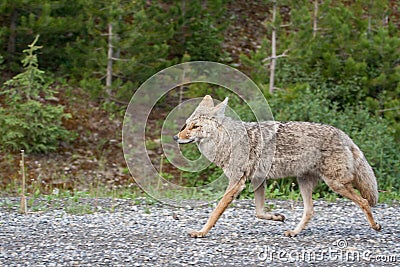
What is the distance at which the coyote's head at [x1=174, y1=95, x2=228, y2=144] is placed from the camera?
22.1 ft

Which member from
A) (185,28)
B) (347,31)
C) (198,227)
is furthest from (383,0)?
(198,227)

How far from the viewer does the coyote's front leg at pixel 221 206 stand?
6773 millimetres

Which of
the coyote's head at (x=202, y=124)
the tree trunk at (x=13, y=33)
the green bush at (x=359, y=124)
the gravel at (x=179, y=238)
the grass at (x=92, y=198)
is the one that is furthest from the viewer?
the tree trunk at (x=13, y=33)

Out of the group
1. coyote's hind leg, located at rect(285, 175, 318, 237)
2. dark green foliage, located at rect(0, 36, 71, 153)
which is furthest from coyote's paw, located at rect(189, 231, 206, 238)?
dark green foliage, located at rect(0, 36, 71, 153)

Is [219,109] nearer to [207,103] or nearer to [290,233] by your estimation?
[207,103]

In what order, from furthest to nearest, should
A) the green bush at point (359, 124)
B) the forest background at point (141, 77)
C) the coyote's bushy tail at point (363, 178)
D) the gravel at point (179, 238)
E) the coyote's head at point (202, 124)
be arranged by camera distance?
the forest background at point (141, 77) < the green bush at point (359, 124) < the coyote's bushy tail at point (363, 178) < the coyote's head at point (202, 124) < the gravel at point (179, 238)

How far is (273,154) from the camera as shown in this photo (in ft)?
23.1

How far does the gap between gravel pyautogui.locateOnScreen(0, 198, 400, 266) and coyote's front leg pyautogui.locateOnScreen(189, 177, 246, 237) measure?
0.31ft

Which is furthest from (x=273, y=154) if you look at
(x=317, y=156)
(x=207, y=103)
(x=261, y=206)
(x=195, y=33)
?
(x=195, y=33)

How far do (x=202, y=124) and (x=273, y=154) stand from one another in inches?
33.1

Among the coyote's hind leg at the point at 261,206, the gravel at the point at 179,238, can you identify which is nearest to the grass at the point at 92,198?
the gravel at the point at 179,238

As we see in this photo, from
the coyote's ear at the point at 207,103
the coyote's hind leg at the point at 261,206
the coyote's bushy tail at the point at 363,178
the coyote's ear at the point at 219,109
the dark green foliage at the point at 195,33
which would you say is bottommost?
the coyote's hind leg at the point at 261,206

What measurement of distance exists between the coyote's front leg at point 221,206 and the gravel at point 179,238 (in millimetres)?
94

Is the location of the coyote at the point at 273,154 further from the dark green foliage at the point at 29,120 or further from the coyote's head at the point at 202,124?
the dark green foliage at the point at 29,120
